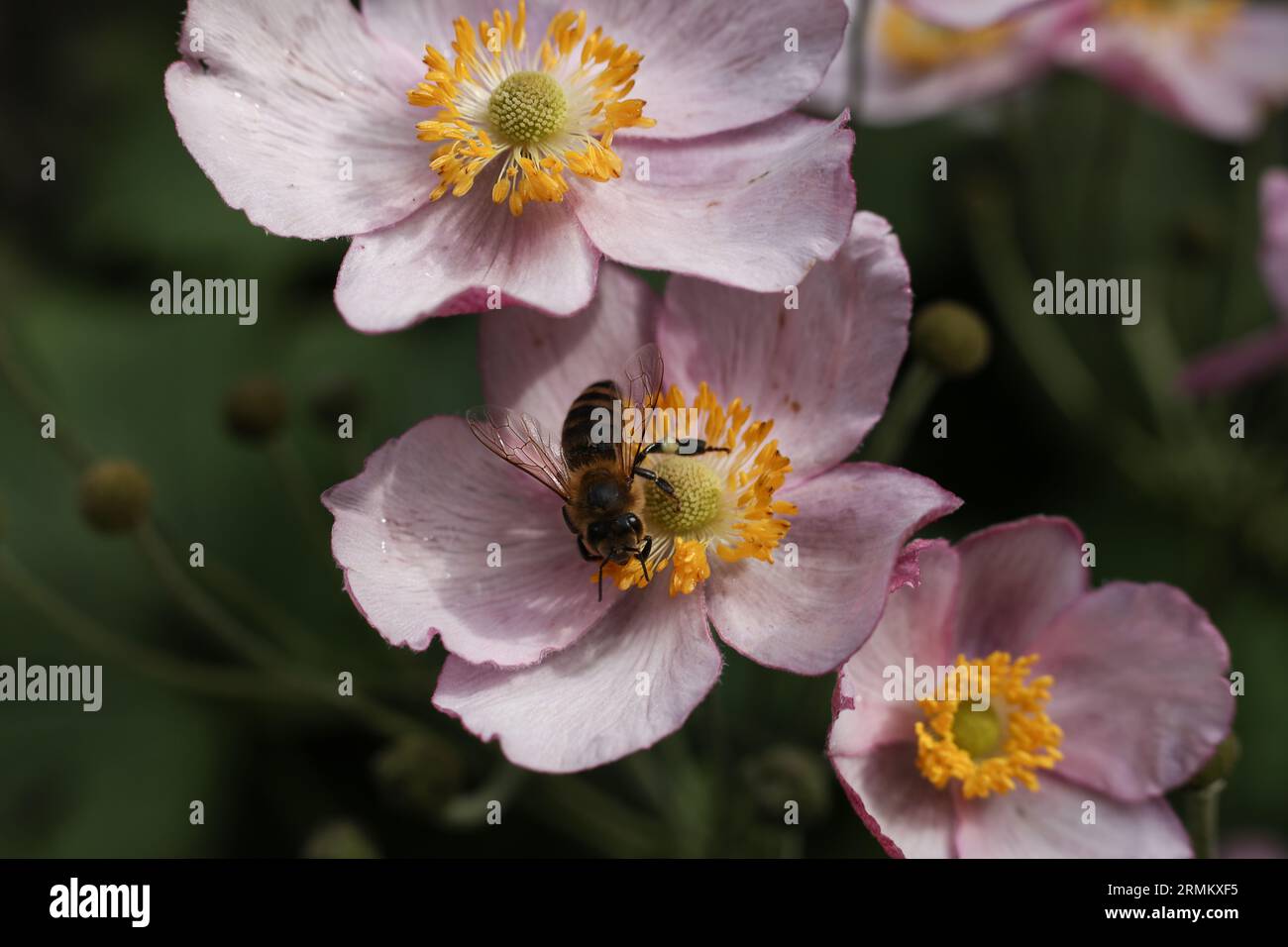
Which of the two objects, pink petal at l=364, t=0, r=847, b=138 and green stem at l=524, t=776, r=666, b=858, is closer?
pink petal at l=364, t=0, r=847, b=138

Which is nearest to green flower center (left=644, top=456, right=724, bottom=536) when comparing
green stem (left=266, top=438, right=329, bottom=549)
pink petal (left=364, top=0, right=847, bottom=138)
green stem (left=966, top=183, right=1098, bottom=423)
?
pink petal (left=364, top=0, right=847, bottom=138)

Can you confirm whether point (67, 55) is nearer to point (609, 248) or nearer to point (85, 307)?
point (85, 307)

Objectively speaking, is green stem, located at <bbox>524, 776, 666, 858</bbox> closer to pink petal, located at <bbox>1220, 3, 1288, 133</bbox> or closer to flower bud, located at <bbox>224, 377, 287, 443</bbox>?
flower bud, located at <bbox>224, 377, 287, 443</bbox>

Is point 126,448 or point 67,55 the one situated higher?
point 67,55

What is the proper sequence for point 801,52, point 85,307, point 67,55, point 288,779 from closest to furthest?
point 801,52
point 288,779
point 85,307
point 67,55

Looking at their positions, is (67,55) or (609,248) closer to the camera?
(609,248)

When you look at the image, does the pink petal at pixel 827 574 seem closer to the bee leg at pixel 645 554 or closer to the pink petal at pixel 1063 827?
the bee leg at pixel 645 554
